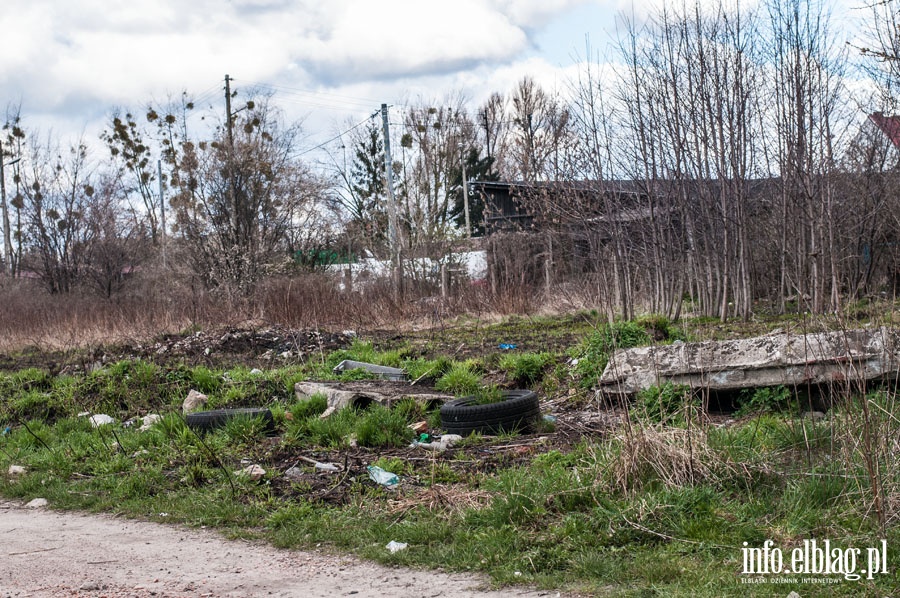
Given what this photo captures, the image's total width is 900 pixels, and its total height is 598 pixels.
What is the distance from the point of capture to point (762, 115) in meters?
16.9

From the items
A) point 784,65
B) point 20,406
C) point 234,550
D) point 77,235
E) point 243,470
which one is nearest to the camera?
point 234,550

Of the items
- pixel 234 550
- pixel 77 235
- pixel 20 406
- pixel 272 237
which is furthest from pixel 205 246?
pixel 234 550

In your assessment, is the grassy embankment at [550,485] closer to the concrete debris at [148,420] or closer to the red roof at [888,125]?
the concrete debris at [148,420]

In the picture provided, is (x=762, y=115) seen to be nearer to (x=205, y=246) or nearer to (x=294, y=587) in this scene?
(x=294, y=587)

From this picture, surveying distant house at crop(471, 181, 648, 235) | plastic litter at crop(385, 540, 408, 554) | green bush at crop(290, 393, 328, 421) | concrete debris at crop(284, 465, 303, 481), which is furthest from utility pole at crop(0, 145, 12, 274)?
plastic litter at crop(385, 540, 408, 554)

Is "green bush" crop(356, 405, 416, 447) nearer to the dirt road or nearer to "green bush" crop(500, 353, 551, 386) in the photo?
the dirt road

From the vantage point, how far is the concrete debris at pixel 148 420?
8.98 meters

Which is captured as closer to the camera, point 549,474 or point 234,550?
point 234,550

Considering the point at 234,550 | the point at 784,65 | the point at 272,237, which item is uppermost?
the point at 784,65

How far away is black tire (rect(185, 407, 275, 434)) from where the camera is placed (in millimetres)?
8609

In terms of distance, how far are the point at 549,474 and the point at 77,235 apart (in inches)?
1158

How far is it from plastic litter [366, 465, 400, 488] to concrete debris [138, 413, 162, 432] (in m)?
3.35

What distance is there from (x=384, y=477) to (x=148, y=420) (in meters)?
4.26

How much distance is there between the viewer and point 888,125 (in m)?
17.8
